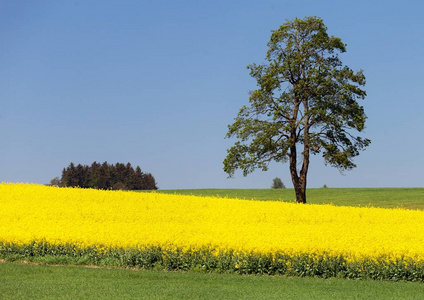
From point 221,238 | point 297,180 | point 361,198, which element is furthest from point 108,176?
point 221,238

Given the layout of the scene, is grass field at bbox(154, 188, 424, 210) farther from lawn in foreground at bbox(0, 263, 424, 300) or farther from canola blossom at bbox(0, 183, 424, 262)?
lawn in foreground at bbox(0, 263, 424, 300)

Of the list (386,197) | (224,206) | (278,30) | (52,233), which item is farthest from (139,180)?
(52,233)

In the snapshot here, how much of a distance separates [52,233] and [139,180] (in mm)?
74461

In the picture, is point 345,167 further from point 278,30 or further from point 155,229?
point 155,229

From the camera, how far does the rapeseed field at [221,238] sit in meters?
14.4

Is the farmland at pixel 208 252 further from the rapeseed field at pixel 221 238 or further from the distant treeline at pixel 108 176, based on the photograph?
the distant treeline at pixel 108 176

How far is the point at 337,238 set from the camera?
53.4 feet

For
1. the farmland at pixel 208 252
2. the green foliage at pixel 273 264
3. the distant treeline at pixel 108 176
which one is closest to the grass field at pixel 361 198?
the farmland at pixel 208 252

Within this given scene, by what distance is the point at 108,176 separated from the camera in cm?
9156

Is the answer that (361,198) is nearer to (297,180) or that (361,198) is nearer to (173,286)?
(297,180)

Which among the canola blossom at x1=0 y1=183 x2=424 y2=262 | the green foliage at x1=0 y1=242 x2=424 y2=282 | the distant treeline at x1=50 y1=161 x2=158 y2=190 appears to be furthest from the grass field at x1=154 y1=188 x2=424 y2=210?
the distant treeline at x1=50 y1=161 x2=158 y2=190

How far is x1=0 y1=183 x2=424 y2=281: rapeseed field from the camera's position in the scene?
1445 centimetres

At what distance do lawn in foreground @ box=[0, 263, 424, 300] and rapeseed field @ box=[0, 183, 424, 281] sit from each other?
0.83 metres

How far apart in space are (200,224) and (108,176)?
240 feet
